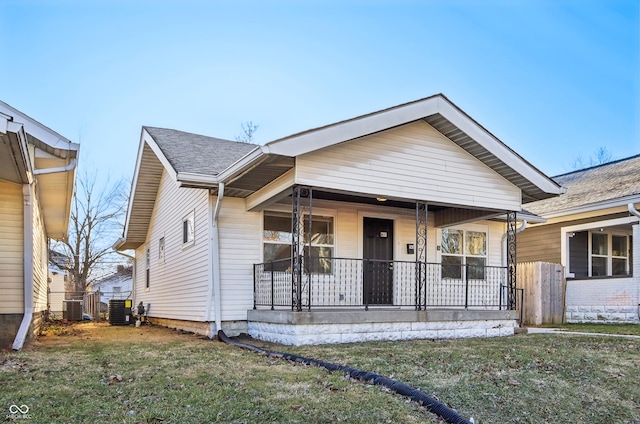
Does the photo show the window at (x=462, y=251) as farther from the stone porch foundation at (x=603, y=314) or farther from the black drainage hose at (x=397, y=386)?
the black drainage hose at (x=397, y=386)

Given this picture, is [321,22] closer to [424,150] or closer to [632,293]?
[424,150]

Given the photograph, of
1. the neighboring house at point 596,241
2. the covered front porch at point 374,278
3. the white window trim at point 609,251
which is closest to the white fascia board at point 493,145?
the covered front porch at point 374,278

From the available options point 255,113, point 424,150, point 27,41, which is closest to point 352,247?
point 424,150

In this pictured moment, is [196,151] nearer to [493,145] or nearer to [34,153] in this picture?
[34,153]

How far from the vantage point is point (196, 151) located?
1139cm

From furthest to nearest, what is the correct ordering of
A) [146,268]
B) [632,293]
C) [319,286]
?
[146,268]
[632,293]
[319,286]

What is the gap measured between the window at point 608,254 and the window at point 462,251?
4345mm

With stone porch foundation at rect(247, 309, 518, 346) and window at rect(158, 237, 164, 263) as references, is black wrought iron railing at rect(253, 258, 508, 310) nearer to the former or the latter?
A: stone porch foundation at rect(247, 309, 518, 346)

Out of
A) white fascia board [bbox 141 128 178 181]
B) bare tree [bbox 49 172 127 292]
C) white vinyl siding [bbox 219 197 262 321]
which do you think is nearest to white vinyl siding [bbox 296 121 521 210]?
white vinyl siding [bbox 219 197 262 321]

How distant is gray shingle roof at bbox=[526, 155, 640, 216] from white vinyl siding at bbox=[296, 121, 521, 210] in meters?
3.92

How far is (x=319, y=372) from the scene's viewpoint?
19.1 ft

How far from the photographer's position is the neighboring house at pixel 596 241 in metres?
12.7

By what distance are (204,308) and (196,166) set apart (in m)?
2.79

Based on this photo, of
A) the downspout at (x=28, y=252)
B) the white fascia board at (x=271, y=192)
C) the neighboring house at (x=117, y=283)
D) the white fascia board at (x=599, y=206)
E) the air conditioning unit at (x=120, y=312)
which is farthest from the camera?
the neighboring house at (x=117, y=283)
